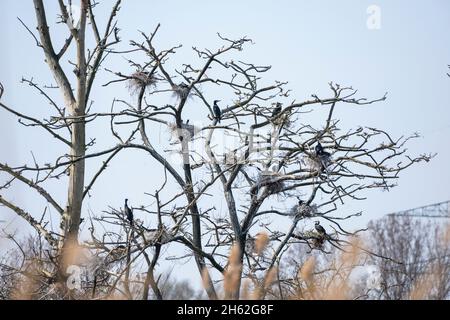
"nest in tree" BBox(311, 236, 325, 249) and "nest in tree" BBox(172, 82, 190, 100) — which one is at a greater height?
"nest in tree" BBox(172, 82, 190, 100)

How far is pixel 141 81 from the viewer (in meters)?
Result: 8.91

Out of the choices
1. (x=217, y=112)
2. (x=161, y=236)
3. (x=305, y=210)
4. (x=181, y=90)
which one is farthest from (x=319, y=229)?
(x=161, y=236)

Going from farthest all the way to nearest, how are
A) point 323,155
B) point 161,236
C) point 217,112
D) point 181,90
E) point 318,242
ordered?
point 181,90, point 217,112, point 318,242, point 323,155, point 161,236

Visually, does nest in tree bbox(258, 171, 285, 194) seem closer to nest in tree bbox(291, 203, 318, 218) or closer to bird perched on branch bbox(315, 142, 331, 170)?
nest in tree bbox(291, 203, 318, 218)

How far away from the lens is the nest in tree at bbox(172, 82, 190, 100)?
8836 mm

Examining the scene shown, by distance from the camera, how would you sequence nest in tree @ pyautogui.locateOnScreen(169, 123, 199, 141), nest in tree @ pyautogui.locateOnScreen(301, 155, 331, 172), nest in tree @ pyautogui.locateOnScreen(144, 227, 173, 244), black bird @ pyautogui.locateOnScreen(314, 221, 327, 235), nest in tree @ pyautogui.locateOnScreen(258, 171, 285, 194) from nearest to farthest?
nest in tree @ pyautogui.locateOnScreen(144, 227, 173, 244) → nest in tree @ pyautogui.locateOnScreen(301, 155, 331, 172) → nest in tree @ pyautogui.locateOnScreen(258, 171, 285, 194) → black bird @ pyautogui.locateOnScreen(314, 221, 327, 235) → nest in tree @ pyautogui.locateOnScreen(169, 123, 199, 141)

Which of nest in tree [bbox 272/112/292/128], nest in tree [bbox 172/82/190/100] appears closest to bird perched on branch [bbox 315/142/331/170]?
nest in tree [bbox 272/112/292/128]

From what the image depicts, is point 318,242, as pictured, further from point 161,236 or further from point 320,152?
point 161,236

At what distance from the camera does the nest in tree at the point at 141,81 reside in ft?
29.2

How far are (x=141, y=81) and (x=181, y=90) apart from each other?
548 mm

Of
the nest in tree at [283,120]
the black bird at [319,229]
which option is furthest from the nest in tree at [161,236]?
the black bird at [319,229]

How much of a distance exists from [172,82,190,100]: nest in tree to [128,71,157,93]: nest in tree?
31 centimetres
